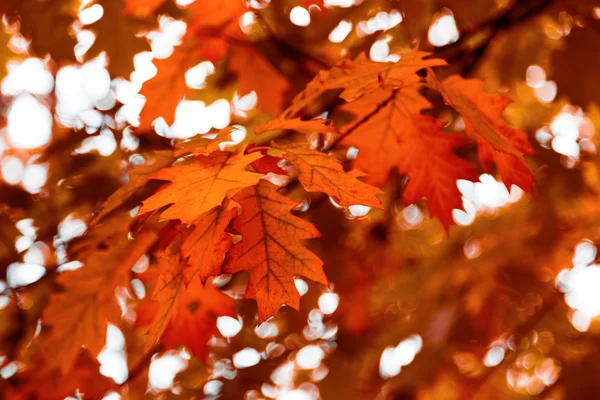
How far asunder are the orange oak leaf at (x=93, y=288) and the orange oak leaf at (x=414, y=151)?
2.12 ft

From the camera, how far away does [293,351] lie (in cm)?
285

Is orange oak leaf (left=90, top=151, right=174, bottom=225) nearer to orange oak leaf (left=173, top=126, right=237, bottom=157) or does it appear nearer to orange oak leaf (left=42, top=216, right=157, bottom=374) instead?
orange oak leaf (left=173, top=126, right=237, bottom=157)

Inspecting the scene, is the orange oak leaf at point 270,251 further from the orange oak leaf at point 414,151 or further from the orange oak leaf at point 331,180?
the orange oak leaf at point 414,151

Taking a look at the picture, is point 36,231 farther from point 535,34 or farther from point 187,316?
point 535,34

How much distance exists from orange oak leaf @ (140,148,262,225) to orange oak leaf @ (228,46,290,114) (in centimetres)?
99

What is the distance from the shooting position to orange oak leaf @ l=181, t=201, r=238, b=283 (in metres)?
0.95

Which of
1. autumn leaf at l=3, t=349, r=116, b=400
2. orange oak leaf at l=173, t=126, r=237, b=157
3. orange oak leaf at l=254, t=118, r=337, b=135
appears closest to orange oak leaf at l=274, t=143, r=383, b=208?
orange oak leaf at l=254, t=118, r=337, b=135

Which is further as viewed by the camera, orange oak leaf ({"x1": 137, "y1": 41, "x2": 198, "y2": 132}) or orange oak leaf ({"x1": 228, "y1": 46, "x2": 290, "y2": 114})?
orange oak leaf ({"x1": 228, "y1": 46, "x2": 290, "y2": 114})

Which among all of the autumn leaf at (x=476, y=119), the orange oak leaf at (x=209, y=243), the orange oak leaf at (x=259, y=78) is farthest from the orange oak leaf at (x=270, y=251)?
the orange oak leaf at (x=259, y=78)

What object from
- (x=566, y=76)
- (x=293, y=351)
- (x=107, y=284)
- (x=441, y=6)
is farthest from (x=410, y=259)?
(x=107, y=284)

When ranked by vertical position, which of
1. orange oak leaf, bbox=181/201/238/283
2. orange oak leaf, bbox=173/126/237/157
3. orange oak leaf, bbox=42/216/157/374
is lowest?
orange oak leaf, bbox=42/216/157/374

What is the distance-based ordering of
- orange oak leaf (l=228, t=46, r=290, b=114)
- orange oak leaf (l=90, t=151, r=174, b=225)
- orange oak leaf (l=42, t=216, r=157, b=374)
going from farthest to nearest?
orange oak leaf (l=228, t=46, r=290, b=114), orange oak leaf (l=42, t=216, r=157, b=374), orange oak leaf (l=90, t=151, r=174, b=225)

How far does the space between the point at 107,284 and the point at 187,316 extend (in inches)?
13.4

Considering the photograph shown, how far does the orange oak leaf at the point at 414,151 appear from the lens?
134 centimetres
